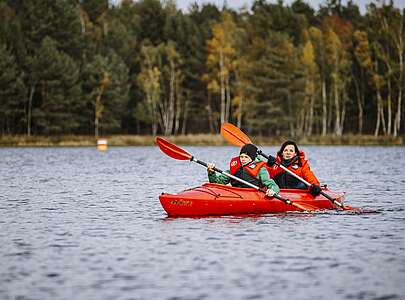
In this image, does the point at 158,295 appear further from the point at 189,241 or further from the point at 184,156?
the point at 184,156

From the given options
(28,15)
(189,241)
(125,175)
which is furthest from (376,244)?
(28,15)

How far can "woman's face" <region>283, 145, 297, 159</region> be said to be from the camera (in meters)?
17.1

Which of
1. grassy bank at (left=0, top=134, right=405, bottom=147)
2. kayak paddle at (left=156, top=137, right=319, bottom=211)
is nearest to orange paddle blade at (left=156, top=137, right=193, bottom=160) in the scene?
kayak paddle at (left=156, top=137, right=319, bottom=211)

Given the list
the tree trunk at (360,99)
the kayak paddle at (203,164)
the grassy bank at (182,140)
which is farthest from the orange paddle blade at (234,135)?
the tree trunk at (360,99)

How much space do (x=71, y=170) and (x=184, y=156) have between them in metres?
17.5

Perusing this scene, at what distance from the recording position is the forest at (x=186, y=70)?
63312mm

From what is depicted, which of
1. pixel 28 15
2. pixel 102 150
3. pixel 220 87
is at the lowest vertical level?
pixel 102 150

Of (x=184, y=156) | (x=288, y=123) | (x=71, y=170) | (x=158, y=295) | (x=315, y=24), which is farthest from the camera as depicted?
(x=315, y=24)

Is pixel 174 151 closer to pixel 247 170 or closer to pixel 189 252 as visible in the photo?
pixel 247 170

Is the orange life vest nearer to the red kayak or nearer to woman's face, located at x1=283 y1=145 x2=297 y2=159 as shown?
the red kayak

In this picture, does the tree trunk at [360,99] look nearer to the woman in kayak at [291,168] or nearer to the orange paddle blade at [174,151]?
the woman in kayak at [291,168]

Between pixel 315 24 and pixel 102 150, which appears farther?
pixel 315 24

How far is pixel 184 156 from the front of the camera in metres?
17.0

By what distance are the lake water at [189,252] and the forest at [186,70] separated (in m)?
43.7
